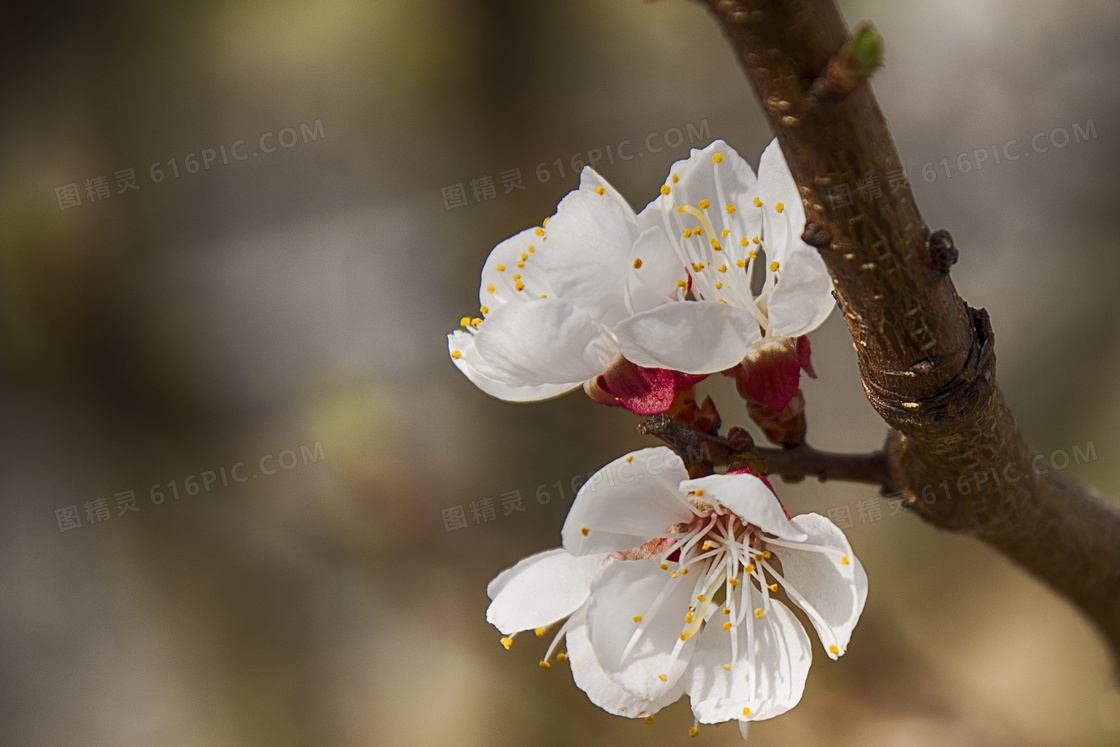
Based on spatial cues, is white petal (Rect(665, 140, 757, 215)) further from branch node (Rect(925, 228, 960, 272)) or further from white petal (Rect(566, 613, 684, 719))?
white petal (Rect(566, 613, 684, 719))

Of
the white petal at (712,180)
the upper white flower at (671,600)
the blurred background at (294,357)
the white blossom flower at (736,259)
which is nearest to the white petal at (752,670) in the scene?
the upper white flower at (671,600)

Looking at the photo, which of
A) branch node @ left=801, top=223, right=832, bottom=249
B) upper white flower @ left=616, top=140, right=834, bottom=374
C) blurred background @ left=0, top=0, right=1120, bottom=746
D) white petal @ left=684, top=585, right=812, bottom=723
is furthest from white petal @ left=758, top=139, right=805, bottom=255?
blurred background @ left=0, top=0, right=1120, bottom=746

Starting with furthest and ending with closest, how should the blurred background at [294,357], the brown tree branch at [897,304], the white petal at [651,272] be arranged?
the blurred background at [294,357] < the white petal at [651,272] < the brown tree branch at [897,304]

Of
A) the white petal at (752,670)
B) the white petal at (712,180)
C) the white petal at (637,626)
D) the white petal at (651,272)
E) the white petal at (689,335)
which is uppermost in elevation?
the white petal at (712,180)

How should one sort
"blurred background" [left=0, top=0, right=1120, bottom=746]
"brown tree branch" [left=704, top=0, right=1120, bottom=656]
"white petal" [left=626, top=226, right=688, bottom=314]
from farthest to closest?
1. "blurred background" [left=0, top=0, right=1120, bottom=746]
2. "white petal" [left=626, top=226, right=688, bottom=314]
3. "brown tree branch" [left=704, top=0, right=1120, bottom=656]

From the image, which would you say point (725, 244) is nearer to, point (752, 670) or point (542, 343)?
point (542, 343)

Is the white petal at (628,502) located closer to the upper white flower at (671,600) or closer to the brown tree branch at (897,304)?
the upper white flower at (671,600)

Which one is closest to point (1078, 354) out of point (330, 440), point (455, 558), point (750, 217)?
point (750, 217)

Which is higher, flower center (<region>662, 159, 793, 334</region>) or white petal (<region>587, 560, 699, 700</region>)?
flower center (<region>662, 159, 793, 334</region>)
